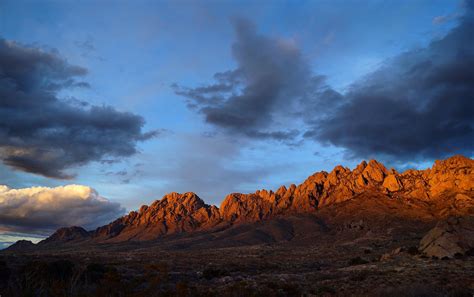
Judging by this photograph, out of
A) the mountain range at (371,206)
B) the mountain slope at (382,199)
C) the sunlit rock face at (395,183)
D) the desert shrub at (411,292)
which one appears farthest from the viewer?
the sunlit rock face at (395,183)

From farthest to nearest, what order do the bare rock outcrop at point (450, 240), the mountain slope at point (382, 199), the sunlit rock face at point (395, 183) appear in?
the sunlit rock face at point (395, 183)
the mountain slope at point (382, 199)
the bare rock outcrop at point (450, 240)

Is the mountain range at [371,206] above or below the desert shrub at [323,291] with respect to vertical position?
above

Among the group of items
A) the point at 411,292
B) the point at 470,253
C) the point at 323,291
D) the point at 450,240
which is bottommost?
the point at 323,291

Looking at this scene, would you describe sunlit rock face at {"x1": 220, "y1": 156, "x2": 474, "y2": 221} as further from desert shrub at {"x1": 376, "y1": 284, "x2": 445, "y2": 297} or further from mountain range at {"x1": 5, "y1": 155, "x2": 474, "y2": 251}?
desert shrub at {"x1": 376, "y1": 284, "x2": 445, "y2": 297}

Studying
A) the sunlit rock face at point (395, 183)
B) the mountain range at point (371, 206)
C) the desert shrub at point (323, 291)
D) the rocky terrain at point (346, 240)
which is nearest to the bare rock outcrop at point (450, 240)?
the rocky terrain at point (346, 240)

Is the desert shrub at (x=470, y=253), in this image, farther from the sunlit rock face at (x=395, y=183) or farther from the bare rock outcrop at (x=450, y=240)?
the sunlit rock face at (x=395, y=183)

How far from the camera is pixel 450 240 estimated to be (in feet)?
155

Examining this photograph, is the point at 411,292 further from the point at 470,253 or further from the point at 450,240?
the point at 450,240

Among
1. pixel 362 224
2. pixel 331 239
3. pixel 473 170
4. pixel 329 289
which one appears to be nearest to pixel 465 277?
pixel 329 289

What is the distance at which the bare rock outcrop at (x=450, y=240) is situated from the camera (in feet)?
149

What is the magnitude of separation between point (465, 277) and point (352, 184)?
16471 cm

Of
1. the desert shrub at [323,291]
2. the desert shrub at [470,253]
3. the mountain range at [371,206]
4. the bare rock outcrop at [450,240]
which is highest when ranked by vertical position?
the mountain range at [371,206]

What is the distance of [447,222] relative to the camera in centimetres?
5569

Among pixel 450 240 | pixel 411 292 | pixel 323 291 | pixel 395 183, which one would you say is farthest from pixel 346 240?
pixel 411 292
